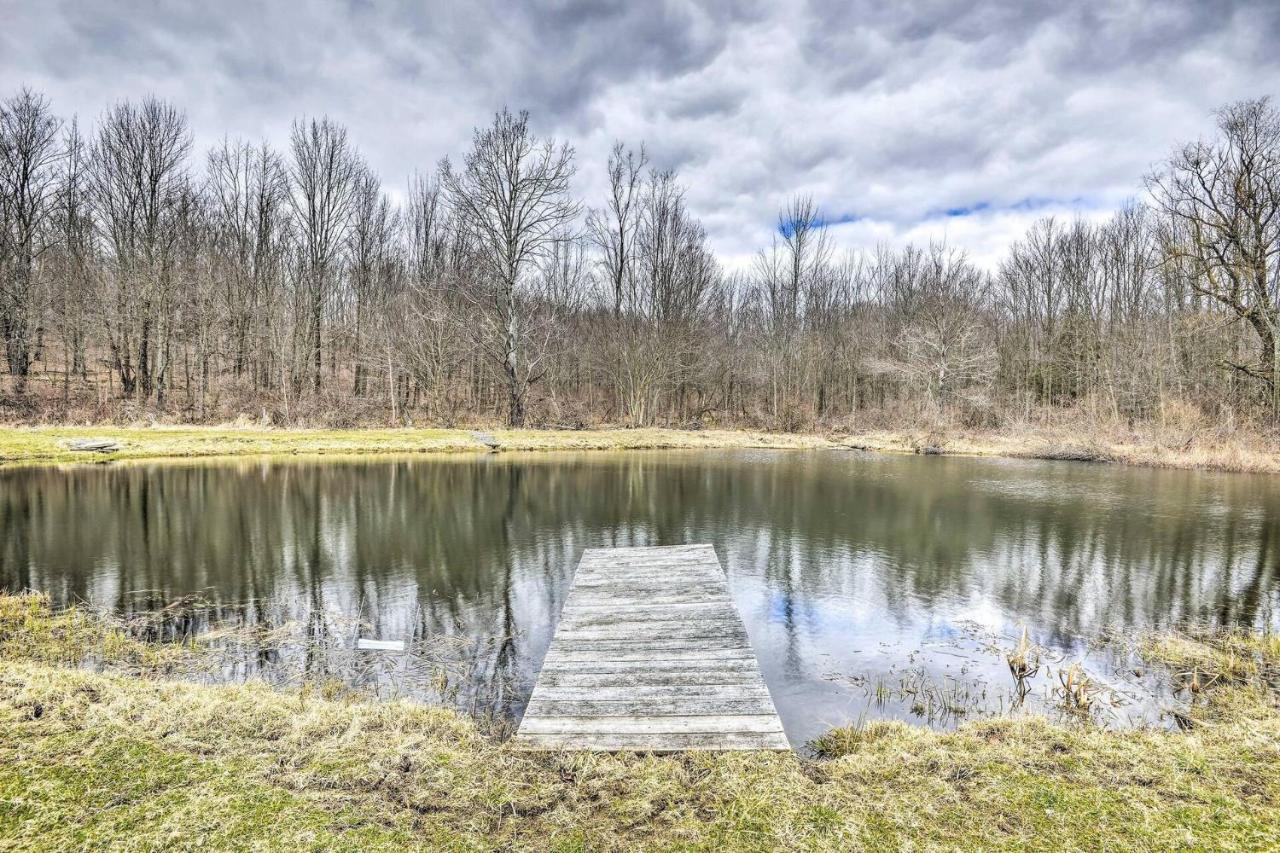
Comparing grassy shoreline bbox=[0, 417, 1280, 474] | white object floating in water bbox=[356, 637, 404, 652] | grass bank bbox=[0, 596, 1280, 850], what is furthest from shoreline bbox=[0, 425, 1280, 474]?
grass bank bbox=[0, 596, 1280, 850]

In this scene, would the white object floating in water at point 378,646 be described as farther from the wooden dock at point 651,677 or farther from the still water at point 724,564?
the wooden dock at point 651,677

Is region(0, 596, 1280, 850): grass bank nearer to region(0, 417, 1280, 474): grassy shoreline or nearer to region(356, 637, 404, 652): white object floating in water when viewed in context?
region(356, 637, 404, 652): white object floating in water

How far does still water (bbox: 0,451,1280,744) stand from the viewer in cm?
589

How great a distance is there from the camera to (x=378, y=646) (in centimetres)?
642

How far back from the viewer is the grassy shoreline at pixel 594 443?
65.4ft

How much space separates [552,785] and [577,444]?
23.4 meters

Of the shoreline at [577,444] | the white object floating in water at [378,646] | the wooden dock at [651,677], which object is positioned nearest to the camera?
the wooden dock at [651,677]

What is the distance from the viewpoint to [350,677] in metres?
5.69

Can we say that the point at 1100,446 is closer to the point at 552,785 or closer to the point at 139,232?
the point at 552,785

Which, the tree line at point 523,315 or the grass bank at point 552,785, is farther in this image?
the tree line at point 523,315

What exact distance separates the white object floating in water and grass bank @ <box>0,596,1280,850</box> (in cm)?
175

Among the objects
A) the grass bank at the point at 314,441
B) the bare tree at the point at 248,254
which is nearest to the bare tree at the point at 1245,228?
the grass bank at the point at 314,441

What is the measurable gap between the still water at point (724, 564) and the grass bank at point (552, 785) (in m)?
0.98

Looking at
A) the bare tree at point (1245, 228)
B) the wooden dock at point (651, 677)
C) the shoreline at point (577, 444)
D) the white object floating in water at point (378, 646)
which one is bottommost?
the white object floating in water at point (378, 646)
